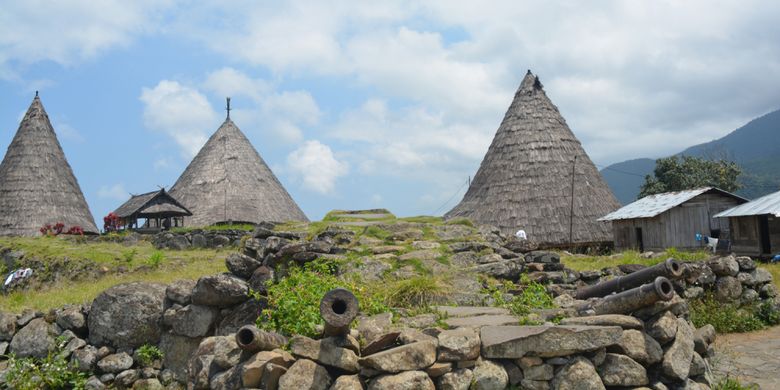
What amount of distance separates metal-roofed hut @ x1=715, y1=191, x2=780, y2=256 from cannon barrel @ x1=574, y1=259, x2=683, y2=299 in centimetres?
1416

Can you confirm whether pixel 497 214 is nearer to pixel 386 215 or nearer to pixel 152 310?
pixel 386 215

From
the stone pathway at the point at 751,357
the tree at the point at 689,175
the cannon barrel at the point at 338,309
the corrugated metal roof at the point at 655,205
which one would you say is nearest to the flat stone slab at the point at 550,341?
the cannon barrel at the point at 338,309

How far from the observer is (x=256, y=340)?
16.4 feet

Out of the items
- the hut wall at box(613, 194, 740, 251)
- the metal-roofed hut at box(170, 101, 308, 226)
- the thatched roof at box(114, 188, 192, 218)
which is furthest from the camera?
the metal-roofed hut at box(170, 101, 308, 226)

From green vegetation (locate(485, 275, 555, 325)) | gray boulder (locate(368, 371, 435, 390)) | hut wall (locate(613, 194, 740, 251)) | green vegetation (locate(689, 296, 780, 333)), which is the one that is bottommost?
green vegetation (locate(689, 296, 780, 333))

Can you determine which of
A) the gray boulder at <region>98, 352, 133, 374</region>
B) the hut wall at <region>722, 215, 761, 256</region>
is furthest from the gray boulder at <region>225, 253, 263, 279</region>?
the hut wall at <region>722, 215, 761, 256</region>

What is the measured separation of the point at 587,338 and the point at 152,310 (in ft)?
19.1

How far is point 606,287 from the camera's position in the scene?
6.65m

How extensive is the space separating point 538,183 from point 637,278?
18.4 metres

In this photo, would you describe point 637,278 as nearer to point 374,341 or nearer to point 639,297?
point 639,297

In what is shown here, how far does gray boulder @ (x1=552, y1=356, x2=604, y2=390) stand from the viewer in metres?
4.92

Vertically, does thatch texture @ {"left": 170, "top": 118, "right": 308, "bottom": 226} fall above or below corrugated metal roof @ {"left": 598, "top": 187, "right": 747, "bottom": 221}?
above

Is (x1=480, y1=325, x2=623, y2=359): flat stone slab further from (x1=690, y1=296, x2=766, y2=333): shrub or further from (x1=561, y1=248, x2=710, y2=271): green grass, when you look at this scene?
(x1=561, y1=248, x2=710, y2=271): green grass

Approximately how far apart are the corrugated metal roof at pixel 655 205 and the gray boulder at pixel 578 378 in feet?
57.3
